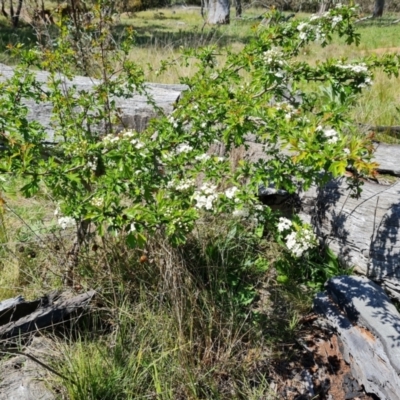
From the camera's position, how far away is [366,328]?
267 centimetres

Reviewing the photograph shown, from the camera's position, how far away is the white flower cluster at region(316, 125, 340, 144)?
79.5 inches

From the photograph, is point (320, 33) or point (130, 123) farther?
point (130, 123)

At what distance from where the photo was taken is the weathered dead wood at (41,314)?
253 centimetres

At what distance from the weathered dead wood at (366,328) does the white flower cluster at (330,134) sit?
1.15 m

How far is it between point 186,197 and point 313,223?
5.25ft

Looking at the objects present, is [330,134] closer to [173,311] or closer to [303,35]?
[303,35]

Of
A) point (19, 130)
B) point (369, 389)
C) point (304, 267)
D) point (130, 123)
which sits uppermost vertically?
point (19, 130)

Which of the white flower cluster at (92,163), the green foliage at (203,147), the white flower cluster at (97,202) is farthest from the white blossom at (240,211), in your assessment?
the white flower cluster at (92,163)

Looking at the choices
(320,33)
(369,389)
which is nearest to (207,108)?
(320,33)

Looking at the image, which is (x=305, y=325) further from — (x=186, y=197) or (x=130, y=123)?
(x=130, y=123)

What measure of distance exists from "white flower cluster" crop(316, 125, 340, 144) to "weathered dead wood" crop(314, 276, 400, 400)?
3.79 feet

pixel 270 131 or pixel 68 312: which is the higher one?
pixel 270 131

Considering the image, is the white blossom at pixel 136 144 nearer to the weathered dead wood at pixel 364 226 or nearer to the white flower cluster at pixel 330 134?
the white flower cluster at pixel 330 134

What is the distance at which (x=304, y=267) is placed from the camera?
330cm
